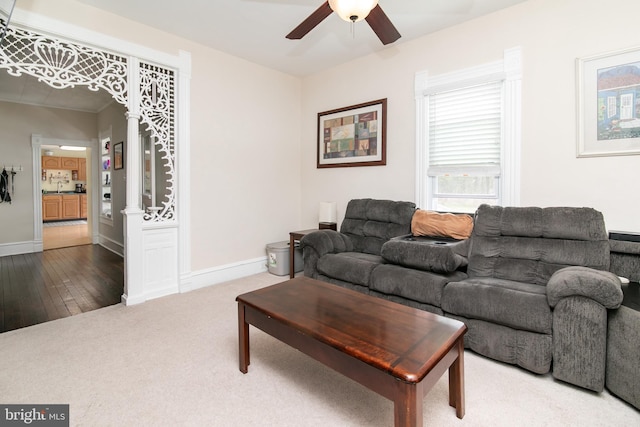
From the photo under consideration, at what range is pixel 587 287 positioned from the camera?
1742 mm

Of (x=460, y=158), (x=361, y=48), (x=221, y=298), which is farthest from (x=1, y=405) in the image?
(x=361, y=48)

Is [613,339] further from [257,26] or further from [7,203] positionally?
[7,203]

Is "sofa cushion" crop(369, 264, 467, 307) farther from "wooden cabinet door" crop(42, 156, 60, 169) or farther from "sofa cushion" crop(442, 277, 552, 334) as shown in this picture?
"wooden cabinet door" crop(42, 156, 60, 169)

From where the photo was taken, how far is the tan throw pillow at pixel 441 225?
2.87m

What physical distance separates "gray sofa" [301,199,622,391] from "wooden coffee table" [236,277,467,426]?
616 millimetres

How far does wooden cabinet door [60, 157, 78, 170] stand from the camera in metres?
10.1

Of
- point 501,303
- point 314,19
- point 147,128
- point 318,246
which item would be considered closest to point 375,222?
point 318,246

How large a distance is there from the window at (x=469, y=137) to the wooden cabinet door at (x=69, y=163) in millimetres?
11542

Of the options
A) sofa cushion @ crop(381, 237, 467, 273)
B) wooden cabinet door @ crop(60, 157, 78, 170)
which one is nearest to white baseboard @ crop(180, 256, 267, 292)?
sofa cushion @ crop(381, 237, 467, 273)

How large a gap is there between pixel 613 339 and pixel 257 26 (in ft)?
12.4

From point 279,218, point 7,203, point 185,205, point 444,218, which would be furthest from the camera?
point 7,203

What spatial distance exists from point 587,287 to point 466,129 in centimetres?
195

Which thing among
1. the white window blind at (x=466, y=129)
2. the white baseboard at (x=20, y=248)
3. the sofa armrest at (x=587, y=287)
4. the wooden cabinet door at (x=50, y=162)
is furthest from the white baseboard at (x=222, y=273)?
the wooden cabinet door at (x=50, y=162)

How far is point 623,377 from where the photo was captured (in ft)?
5.45
